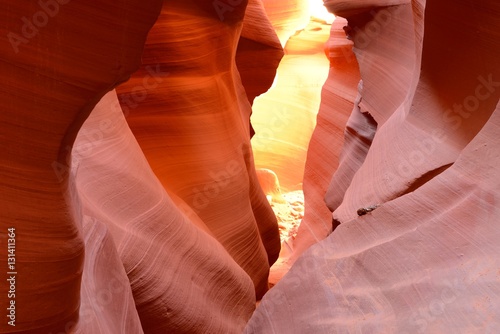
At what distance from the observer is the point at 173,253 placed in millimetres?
3014

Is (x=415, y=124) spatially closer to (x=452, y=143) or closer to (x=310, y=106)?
(x=452, y=143)

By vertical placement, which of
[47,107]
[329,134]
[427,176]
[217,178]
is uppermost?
[47,107]

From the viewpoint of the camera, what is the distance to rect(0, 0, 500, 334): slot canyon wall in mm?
1409

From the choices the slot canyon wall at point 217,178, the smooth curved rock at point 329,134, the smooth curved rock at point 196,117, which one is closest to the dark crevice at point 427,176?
the slot canyon wall at point 217,178

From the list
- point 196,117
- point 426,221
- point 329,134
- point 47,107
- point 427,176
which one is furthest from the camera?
point 329,134

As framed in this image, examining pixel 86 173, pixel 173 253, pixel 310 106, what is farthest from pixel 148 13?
pixel 310 106

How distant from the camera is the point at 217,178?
422 centimetres

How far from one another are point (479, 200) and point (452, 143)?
997mm

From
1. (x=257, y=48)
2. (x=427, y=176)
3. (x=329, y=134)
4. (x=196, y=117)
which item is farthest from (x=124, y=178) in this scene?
(x=329, y=134)

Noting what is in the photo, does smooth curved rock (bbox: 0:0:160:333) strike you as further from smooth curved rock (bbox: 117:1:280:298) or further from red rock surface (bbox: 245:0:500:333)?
smooth curved rock (bbox: 117:1:280:298)

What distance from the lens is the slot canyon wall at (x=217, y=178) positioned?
4.62ft

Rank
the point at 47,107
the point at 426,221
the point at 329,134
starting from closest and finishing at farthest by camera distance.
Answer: the point at 47,107 < the point at 426,221 < the point at 329,134

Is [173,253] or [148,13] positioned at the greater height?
[148,13]

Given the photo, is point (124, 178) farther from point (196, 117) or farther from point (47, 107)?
point (47, 107)
